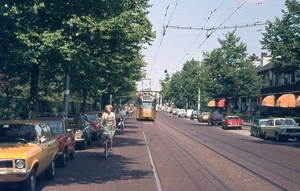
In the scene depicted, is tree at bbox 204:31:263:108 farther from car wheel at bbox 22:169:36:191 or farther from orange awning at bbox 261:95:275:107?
car wheel at bbox 22:169:36:191

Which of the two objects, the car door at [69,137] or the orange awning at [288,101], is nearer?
the car door at [69,137]

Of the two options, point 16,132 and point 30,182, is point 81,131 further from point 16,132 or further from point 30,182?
point 30,182

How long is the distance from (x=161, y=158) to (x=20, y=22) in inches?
285

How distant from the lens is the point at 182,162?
17078 millimetres

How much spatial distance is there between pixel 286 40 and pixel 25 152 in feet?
90.5

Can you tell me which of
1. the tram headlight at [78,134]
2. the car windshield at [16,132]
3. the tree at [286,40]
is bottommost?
the tram headlight at [78,134]

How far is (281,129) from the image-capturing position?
30953mm

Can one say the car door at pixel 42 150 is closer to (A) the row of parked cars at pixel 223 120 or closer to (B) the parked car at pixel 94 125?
(B) the parked car at pixel 94 125

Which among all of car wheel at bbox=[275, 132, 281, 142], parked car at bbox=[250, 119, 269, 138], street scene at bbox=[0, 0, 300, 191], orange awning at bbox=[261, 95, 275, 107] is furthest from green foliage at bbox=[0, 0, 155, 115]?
orange awning at bbox=[261, 95, 275, 107]

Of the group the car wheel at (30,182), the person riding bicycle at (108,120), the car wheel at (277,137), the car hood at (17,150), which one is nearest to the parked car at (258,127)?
the car wheel at (277,137)

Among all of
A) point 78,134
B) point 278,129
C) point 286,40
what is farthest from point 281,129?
point 78,134

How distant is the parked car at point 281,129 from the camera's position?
101 ft

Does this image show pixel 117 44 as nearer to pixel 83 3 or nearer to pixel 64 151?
pixel 64 151

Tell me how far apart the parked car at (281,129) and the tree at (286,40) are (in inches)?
150
